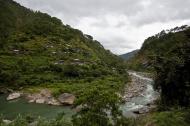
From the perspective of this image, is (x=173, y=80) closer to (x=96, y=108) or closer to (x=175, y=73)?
(x=175, y=73)

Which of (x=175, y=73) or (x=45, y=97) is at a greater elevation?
(x=175, y=73)

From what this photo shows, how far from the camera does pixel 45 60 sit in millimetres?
127125

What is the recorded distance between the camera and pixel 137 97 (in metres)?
92.4

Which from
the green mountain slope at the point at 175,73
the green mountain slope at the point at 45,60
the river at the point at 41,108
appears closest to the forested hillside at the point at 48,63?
the green mountain slope at the point at 45,60

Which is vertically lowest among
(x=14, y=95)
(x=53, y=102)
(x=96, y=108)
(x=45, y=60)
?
(x=53, y=102)

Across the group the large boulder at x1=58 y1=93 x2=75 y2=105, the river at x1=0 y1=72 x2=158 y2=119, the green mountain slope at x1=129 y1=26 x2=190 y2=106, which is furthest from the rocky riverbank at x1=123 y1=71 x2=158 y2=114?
the large boulder at x1=58 y1=93 x2=75 y2=105

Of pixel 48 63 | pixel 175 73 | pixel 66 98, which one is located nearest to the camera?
pixel 175 73

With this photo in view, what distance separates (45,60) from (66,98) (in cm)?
4442

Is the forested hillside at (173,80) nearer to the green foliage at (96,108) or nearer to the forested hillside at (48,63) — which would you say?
the forested hillside at (48,63)

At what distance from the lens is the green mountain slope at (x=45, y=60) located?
10512 centimetres

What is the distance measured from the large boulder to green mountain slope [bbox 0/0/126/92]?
496cm

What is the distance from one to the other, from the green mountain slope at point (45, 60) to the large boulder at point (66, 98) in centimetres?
496

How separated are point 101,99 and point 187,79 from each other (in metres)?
29.3

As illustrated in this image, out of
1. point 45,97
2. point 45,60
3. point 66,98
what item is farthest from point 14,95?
point 45,60
